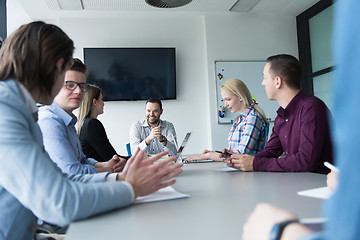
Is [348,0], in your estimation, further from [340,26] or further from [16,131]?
[16,131]

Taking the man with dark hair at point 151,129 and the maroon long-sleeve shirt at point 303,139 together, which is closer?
the maroon long-sleeve shirt at point 303,139

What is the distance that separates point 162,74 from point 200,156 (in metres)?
2.98

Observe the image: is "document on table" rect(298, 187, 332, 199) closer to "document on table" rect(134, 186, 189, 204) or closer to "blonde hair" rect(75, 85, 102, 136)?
"document on table" rect(134, 186, 189, 204)

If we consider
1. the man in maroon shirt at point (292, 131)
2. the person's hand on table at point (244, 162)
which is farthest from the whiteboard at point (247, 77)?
the person's hand on table at point (244, 162)

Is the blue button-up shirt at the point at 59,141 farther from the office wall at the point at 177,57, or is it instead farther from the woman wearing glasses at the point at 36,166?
the office wall at the point at 177,57

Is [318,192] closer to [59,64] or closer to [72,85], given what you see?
[59,64]

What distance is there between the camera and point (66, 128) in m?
1.64

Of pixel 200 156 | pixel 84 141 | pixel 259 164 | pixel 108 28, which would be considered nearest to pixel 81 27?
pixel 108 28

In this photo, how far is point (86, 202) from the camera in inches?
31.9

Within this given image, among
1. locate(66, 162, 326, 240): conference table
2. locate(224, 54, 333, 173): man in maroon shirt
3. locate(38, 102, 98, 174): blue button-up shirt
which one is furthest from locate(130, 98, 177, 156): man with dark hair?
locate(66, 162, 326, 240): conference table

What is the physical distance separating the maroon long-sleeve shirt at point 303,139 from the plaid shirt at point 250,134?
38 centimetres

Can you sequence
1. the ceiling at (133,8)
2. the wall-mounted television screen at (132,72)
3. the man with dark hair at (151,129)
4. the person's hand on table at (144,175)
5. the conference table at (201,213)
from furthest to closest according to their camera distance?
the wall-mounted television screen at (132,72) < the ceiling at (133,8) < the man with dark hair at (151,129) < the person's hand on table at (144,175) < the conference table at (201,213)

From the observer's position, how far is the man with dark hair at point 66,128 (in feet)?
4.94

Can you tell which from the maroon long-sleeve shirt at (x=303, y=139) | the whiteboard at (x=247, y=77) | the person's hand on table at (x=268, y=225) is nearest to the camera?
the person's hand on table at (x=268, y=225)
